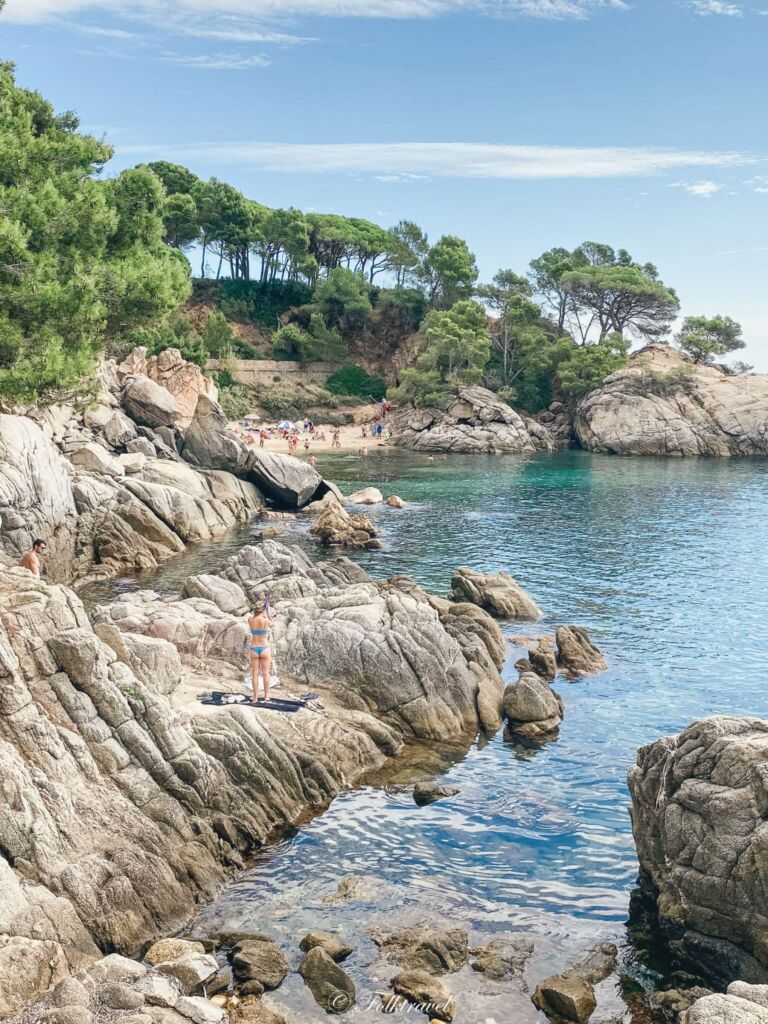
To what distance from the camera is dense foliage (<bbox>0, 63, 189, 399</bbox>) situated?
120 ft

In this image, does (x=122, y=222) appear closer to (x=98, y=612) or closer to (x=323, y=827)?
(x=98, y=612)

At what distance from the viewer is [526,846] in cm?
2017

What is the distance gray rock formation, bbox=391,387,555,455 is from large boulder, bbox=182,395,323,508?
41562mm

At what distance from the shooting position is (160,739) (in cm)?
1906

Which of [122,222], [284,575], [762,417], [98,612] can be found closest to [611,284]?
[762,417]

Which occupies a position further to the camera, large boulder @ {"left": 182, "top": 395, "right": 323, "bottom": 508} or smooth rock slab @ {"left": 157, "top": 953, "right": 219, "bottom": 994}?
large boulder @ {"left": 182, "top": 395, "right": 323, "bottom": 508}

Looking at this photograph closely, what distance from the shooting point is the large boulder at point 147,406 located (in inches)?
2480

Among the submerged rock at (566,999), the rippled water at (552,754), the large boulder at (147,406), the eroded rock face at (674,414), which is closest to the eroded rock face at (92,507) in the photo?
the rippled water at (552,754)

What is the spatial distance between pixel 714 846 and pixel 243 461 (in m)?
47.2

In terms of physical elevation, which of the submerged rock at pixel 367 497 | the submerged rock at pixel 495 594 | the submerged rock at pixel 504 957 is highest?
the submerged rock at pixel 367 497

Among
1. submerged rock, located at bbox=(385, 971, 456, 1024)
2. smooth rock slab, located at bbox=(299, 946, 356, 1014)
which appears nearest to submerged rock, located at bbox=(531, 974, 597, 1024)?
submerged rock, located at bbox=(385, 971, 456, 1024)

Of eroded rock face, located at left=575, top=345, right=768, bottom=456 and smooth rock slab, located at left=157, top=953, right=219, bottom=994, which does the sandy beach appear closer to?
eroded rock face, located at left=575, top=345, right=768, bottom=456

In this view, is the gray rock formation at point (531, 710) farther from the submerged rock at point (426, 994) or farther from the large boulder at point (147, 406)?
the large boulder at point (147, 406)

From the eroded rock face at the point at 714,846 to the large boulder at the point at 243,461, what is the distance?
44.9m
